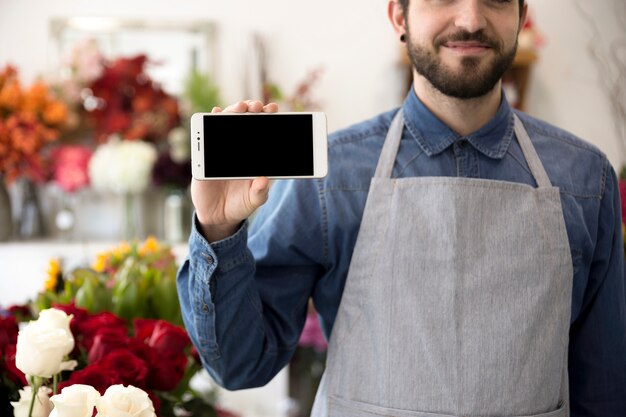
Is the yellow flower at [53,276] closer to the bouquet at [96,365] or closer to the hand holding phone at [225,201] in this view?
the bouquet at [96,365]

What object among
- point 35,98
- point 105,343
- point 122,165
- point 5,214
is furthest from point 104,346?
point 5,214

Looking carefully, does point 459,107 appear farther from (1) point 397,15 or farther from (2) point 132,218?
(2) point 132,218

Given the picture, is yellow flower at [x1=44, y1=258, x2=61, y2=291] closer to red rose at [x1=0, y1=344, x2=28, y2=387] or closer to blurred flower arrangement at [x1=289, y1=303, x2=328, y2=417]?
red rose at [x1=0, y1=344, x2=28, y2=387]

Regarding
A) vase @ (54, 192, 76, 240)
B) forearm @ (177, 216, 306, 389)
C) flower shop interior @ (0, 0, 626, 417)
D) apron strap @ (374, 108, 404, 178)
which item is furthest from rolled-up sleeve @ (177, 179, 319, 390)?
vase @ (54, 192, 76, 240)

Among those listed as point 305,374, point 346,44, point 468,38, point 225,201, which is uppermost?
point 346,44

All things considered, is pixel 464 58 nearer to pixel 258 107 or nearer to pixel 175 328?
pixel 258 107

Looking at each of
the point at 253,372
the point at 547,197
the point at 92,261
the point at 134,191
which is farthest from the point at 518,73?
the point at 253,372

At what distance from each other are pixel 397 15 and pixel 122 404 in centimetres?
69

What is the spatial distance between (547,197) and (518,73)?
2.19 m

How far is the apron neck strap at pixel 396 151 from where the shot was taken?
39.4 inches

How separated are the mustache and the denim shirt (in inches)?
4.3

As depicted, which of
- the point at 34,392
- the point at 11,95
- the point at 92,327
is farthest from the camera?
the point at 11,95

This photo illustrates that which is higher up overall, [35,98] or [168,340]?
[35,98]

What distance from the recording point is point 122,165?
2873 mm
